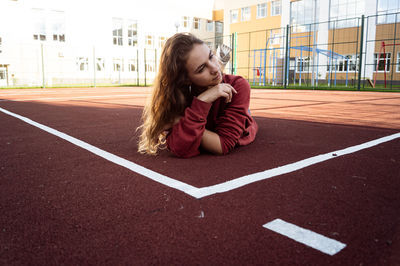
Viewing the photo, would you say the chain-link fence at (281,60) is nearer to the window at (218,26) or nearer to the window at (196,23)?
the window at (196,23)

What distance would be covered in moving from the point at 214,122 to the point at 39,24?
1062 inches

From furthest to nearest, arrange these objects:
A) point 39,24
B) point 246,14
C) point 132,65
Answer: point 132,65 < point 246,14 < point 39,24

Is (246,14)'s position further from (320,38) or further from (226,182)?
(226,182)

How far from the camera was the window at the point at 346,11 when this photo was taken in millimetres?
21033

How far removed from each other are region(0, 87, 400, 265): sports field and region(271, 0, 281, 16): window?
26354mm

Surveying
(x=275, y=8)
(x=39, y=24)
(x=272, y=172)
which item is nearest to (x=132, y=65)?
(x=39, y=24)

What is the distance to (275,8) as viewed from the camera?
26.7 meters

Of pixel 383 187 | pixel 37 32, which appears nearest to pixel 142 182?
pixel 383 187

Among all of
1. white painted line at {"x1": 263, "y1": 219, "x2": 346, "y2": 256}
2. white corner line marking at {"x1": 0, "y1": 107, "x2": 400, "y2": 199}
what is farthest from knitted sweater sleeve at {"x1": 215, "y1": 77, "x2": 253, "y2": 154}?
white painted line at {"x1": 263, "y1": 219, "x2": 346, "y2": 256}

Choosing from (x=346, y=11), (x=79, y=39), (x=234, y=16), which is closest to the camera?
(x=346, y=11)

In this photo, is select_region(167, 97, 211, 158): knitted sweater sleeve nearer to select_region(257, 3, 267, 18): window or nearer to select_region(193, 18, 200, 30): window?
select_region(257, 3, 267, 18): window

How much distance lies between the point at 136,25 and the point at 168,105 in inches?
1180

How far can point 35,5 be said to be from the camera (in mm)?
24359

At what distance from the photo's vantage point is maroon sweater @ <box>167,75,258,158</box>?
199cm
